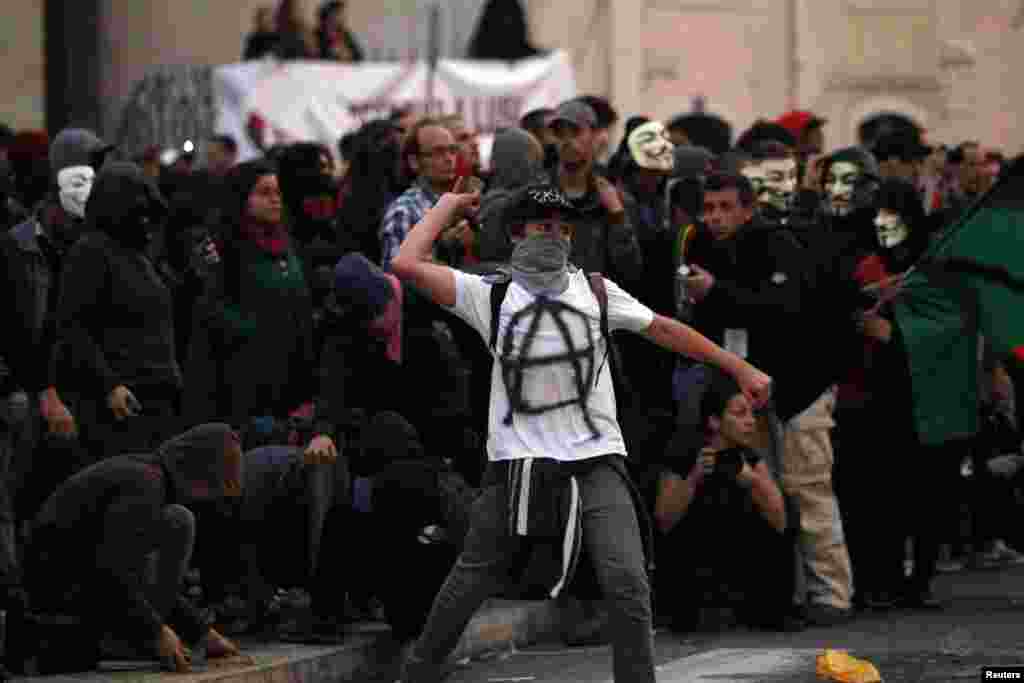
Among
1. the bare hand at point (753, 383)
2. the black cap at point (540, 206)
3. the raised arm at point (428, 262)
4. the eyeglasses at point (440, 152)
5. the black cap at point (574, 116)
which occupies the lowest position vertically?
the bare hand at point (753, 383)

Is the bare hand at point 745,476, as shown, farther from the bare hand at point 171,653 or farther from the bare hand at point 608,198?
the bare hand at point 171,653

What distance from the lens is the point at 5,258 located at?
11.0 metres

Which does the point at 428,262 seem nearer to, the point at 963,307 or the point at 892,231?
the point at 963,307

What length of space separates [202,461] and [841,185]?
5.10m

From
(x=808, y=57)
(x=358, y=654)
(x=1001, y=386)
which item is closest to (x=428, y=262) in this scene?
(x=358, y=654)

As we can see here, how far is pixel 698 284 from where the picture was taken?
1245 centimetres

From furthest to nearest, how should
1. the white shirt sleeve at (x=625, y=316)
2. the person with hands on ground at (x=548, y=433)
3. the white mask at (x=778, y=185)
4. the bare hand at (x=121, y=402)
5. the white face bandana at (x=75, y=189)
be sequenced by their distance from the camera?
1. the white mask at (x=778, y=185)
2. the white face bandana at (x=75, y=189)
3. the bare hand at (x=121, y=402)
4. the white shirt sleeve at (x=625, y=316)
5. the person with hands on ground at (x=548, y=433)

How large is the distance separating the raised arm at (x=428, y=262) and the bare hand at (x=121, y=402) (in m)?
1.83

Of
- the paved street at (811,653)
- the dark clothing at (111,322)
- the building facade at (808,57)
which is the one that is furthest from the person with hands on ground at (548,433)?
the building facade at (808,57)

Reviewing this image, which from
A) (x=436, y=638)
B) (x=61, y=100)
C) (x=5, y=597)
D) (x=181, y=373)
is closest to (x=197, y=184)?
(x=181, y=373)

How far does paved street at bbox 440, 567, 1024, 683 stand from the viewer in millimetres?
11078

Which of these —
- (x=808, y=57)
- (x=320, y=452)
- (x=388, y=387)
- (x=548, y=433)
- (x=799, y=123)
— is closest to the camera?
(x=548, y=433)

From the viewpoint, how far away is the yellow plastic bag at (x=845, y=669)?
422 inches

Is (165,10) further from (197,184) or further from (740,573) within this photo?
(740,573)
